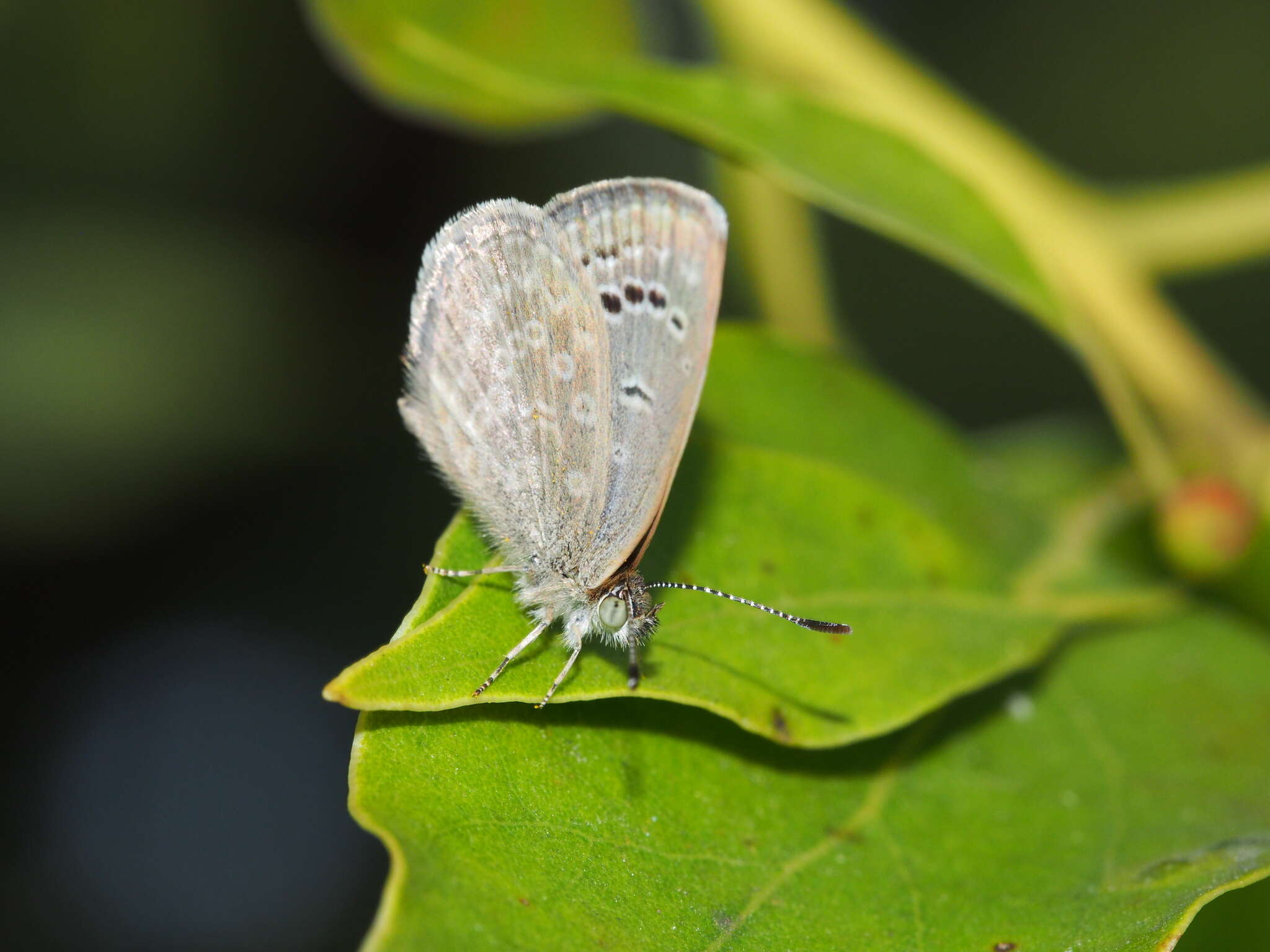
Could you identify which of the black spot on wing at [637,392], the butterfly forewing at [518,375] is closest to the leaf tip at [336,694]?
the butterfly forewing at [518,375]

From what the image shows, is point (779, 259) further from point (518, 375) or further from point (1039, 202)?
point (518, 375)

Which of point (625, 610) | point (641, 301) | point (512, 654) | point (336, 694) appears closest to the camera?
point (336, 694)

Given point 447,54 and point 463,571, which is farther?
point 447,54

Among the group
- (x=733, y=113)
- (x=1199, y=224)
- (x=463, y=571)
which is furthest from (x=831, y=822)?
(x=1199, y=224)

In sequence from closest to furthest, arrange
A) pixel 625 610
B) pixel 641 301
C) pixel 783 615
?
pixel 783 615 → pixel 625 610 → pixel 641 301

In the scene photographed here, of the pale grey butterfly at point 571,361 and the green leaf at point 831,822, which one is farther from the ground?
the pale grey butterfly at point 571,361

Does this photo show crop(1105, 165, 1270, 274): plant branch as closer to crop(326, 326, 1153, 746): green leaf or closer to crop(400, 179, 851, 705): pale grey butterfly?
crop(326, 326, 1153, 746): green leaf

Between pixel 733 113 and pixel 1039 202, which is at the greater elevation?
pixel 733 113

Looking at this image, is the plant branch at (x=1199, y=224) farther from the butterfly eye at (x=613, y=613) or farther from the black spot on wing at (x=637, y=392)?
the butterfly eye at (x=613, y=613)
